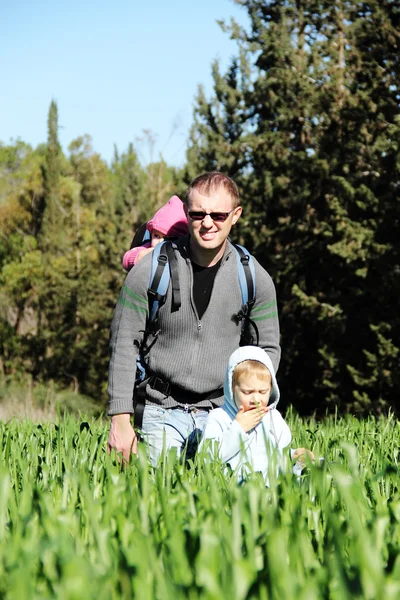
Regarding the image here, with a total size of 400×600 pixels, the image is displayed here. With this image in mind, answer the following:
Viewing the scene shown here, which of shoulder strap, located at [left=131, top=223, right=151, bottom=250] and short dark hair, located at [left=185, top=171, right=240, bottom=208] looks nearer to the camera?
short dark hair, located at [left=185, top=171, right=240, bottom=208]

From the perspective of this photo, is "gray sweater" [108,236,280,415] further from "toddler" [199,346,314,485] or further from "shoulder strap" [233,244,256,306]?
"toddler" [199,346,314,485]

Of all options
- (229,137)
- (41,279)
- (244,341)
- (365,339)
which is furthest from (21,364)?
(244,341)

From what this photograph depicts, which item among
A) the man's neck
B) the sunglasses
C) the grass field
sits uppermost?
the sunglasses

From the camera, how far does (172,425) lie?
4207 millimetres

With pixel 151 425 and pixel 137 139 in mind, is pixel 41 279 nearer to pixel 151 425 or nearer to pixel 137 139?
pixel 137 139

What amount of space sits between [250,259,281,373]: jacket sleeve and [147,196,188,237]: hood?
2.64ft

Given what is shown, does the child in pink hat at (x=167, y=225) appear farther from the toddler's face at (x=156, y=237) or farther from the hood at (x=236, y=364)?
the hood at (x=236, y=364)

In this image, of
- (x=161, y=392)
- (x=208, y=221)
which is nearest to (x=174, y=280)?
(x=208, y=221)

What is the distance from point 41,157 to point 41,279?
1765 cm

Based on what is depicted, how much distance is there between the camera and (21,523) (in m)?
1.85

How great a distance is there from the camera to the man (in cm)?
412

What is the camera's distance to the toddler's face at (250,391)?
383 cm

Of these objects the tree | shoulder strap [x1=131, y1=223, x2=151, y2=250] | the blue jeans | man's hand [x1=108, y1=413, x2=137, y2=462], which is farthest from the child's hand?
the tree

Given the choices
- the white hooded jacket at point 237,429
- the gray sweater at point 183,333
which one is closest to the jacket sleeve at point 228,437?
the white hooded jacket at point 237,429
